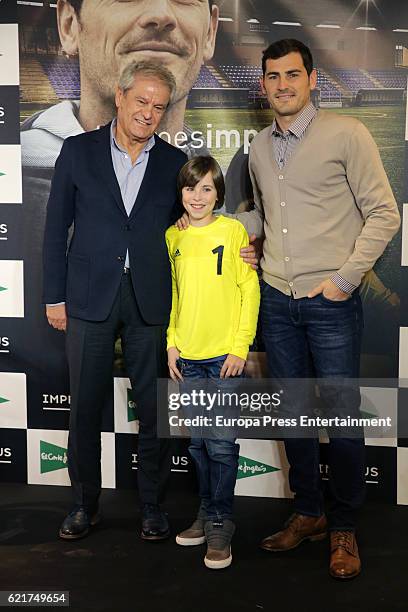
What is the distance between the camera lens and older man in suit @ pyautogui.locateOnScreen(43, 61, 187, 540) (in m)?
2.44

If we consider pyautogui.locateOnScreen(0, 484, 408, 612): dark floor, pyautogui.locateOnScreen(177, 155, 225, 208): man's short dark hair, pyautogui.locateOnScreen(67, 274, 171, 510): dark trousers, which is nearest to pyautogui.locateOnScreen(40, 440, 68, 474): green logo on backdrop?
pyautogui.locateOnScreen(0, 484, 408, 612): dark floor

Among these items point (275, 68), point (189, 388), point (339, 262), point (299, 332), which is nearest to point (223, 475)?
point (189, 388)

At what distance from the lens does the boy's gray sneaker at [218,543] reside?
2352mm

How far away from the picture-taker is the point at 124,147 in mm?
2490

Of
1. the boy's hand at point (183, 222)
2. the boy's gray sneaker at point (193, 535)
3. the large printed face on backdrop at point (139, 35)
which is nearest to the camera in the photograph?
the boy's hand at point (183, 222)

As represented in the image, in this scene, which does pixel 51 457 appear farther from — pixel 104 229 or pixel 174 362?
pixel 104 229

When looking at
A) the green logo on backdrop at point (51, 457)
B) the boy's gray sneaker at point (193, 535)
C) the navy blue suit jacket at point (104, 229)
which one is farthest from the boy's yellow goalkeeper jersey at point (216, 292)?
the green logo on backdrop at point (51, 457)

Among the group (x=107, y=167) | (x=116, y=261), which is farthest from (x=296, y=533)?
(x=107, y=167)

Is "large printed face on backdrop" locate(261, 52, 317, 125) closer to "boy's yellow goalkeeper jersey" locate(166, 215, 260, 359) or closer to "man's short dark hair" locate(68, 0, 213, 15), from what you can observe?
"boy's yellow goalkeeper jersey" locate(166, 215, 260, 359)

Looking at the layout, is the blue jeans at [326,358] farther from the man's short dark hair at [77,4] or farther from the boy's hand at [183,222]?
the man's short dark hair at [77,4]

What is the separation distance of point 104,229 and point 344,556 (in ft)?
4.19

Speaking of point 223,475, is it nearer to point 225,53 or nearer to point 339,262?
point 339,262

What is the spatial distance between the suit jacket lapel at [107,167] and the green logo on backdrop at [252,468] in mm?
1148

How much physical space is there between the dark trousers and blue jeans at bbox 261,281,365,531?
0.38 m
